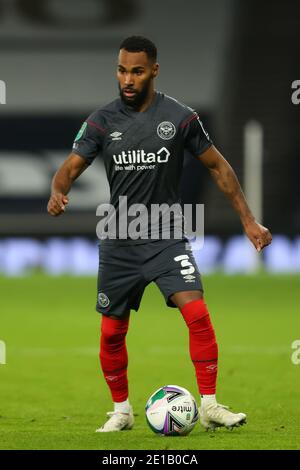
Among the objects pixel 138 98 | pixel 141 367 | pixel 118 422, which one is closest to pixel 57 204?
pixel 138 98

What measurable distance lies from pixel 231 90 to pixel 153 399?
21.4 metres

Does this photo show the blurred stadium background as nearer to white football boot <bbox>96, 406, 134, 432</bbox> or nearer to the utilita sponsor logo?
white football boot <bbox>96, 406, 134, 432</bbox>

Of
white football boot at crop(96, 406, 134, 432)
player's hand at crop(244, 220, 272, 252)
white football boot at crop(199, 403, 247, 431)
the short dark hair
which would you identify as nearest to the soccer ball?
white football boot at crop(199, 403, 247, 431)

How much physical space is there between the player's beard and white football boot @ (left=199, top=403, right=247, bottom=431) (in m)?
1.82

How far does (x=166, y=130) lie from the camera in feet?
23.7

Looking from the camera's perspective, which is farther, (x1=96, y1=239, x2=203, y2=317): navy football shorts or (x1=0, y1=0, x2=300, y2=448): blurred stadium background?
(x1=0, y1=0, x2=300, y2=448): blurred stadium background

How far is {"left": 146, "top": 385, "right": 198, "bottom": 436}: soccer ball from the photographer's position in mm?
7027

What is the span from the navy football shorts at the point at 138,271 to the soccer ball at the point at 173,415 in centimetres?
57

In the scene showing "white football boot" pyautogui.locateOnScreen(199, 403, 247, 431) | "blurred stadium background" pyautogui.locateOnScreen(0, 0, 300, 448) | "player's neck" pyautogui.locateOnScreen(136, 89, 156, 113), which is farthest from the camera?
"blurred stadium background" pyautogui.locateOnScreen(0, 0, 300, 448)

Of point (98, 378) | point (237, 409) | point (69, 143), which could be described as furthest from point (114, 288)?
point (69, 143)

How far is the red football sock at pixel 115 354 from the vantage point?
24.1 ft

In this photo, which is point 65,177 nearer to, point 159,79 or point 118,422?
point 118,422

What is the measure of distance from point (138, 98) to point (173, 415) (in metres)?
1.86

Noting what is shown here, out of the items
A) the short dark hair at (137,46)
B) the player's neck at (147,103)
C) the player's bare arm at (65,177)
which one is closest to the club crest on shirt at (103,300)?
the player's bare arm at (65,177)
